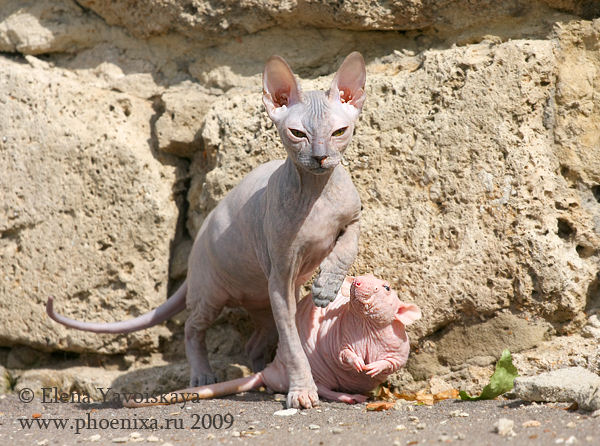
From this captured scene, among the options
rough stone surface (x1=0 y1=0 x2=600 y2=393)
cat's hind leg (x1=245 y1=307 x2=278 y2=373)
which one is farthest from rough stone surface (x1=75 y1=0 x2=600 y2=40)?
cat's hind leg (x1=245 y1=307 x2=278 y2=373)

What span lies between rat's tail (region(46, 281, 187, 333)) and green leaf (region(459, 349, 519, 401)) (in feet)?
5.77

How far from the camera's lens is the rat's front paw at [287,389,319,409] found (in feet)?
12.4

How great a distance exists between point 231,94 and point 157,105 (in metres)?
0.54

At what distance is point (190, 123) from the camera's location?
500 cm

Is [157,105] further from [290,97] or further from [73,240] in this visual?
[290,97]

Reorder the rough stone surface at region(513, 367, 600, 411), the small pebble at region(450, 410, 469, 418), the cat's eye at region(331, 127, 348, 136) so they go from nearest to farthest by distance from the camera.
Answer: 1. the rough stone surface at region(513, 367, 600, 411)
2. the small pebble at region(450, 410, 469, 418)
3. the cat's eye at region(331, 127, 348, 136)

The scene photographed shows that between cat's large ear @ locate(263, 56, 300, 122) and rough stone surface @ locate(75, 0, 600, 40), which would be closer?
cat's large ear @ locate(263, 56, 300, 122)

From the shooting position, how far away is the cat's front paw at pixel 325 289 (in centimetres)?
366

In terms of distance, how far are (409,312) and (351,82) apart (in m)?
1.22

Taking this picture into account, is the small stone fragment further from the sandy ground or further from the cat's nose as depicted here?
the cat's nose

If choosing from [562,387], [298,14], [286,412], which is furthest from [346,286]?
[298,14]

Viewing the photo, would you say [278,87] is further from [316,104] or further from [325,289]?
[325,289]

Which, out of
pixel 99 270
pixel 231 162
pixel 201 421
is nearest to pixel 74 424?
pixel 201 421

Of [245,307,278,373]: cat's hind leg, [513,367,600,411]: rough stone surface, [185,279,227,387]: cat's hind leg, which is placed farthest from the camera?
[245,307,278,373]: cat's hind leg
